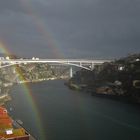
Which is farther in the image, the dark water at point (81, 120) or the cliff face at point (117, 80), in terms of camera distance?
the cliff face at point (117, 80)

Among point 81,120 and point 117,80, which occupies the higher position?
point 117,80

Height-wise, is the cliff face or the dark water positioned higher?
the cliff face

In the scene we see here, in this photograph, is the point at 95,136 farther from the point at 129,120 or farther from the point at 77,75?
the point at 77,75

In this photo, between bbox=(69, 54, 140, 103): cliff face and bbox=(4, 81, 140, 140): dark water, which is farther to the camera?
bbox=(69, 54, 140, 103): cliff face

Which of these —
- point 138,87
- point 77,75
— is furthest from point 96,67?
point 138,87
